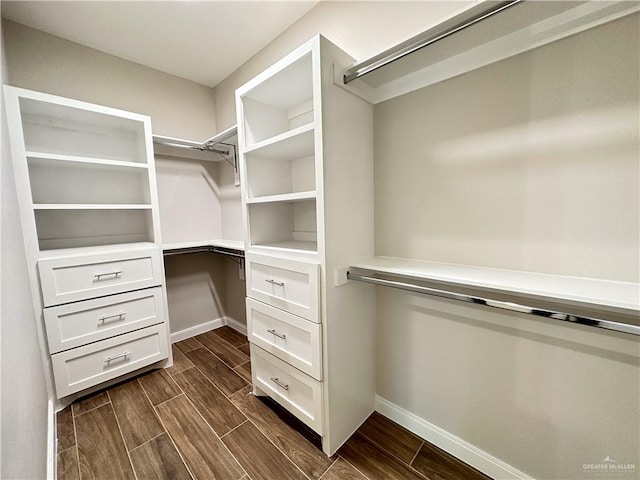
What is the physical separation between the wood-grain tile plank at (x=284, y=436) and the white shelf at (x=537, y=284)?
94 centimetres

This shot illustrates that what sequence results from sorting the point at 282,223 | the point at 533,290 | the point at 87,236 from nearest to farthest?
the point at 533,290
the point at 282,223
the point at 87,236

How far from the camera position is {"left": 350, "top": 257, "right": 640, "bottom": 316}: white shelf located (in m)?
0.65

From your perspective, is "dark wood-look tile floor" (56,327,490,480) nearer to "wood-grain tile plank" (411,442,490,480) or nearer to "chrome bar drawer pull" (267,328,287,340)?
"wood-grain tile plank" (411,442,490,480)

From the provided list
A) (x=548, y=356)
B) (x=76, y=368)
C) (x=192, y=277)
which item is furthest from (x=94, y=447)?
(x=548, y=356)

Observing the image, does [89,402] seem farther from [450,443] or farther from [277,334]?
[450,443]

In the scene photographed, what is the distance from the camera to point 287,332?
130cm

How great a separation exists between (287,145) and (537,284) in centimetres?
122

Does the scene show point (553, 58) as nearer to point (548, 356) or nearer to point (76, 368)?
point (548, 356)

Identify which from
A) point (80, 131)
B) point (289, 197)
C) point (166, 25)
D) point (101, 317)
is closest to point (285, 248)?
point (289, 197)

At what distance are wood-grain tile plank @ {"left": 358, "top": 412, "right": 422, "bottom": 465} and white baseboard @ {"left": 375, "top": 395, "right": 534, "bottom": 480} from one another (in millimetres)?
33

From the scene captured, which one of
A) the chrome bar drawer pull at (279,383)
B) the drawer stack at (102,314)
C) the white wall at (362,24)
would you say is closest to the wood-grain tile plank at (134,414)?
the drawer stack at (102,314)

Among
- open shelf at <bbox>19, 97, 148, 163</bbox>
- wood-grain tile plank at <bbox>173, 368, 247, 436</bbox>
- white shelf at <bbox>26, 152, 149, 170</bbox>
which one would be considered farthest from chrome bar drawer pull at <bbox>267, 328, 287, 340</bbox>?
open shelf at <bbox>19, 97, 148, 163</bbox>

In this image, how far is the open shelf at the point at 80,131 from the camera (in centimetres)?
158

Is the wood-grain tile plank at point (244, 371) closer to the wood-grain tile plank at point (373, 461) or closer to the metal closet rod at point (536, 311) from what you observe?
the wood-grain tile plank at point (373, 461)
